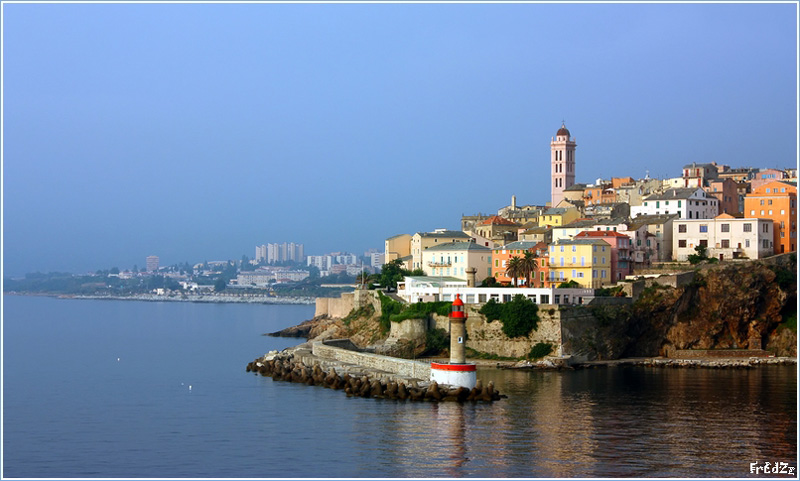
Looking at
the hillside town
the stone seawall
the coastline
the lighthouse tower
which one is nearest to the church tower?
the hillside town

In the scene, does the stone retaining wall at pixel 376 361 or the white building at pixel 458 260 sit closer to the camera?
the stone retaining wall at pixel 376 361

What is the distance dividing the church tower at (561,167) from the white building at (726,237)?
790 inches

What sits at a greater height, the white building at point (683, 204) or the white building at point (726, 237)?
the white building at point (683, 204)

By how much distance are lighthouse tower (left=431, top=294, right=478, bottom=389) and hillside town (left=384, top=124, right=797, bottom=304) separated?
10.7 m

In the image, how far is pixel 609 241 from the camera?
184 feet

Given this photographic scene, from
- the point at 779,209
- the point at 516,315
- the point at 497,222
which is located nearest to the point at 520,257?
the point at 516,315

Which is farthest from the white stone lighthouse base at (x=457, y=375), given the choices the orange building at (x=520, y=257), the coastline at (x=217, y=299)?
the coastline at (x=217, y=299)

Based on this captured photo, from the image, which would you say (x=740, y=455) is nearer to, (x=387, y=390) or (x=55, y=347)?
(x=387, y=390)

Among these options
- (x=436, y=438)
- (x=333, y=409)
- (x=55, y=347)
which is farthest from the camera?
(x=55, y=347)

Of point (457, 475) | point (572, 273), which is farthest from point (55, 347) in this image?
point (457, 475)

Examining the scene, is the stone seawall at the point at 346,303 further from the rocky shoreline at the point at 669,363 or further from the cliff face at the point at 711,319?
the cliff face at the point at 711,319

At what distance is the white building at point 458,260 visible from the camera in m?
60.3

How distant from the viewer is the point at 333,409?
3816 cm

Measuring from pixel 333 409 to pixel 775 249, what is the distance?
29.8m
